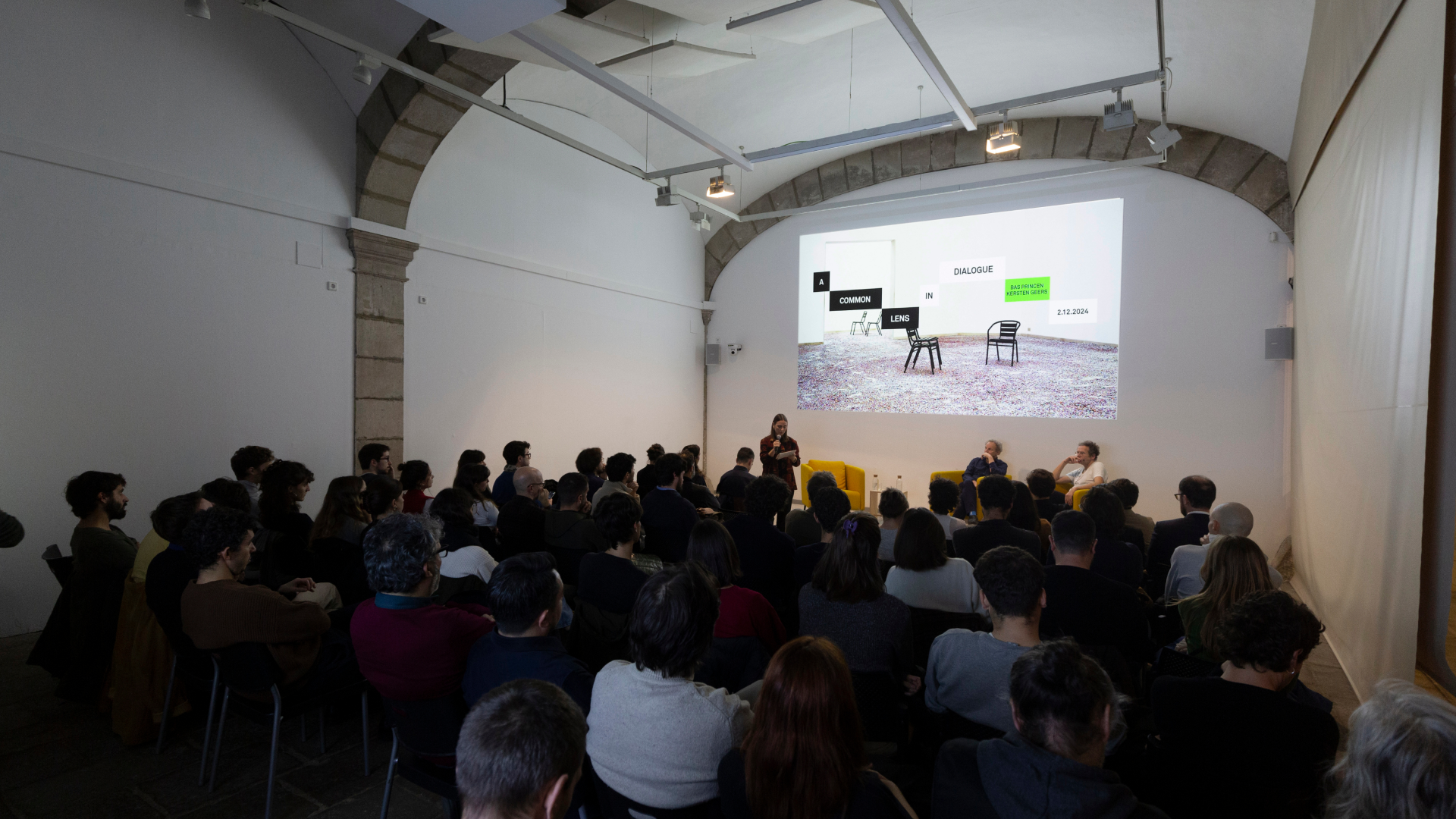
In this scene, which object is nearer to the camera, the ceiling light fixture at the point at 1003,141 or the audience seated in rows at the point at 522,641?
the audience seated in rows at the point at 522,641

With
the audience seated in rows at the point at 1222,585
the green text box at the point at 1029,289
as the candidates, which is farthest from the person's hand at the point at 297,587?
the green text box at the point at 1029,289

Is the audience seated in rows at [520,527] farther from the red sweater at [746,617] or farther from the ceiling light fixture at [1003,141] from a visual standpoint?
the ceiling light fixture at [1003,141]

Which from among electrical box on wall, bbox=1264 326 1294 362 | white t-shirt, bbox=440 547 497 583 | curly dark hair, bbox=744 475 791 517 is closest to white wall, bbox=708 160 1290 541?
electrical box on wall, bbox=1264 326 1294 362

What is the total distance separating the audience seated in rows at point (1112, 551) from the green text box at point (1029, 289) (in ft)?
17.4

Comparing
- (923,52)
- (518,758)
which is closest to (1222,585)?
(518,758)

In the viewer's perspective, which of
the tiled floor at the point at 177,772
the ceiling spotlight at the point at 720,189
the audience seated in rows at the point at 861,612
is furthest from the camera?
the ceiling spotlight at the point at 720,189

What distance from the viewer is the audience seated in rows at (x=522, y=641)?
6.24ft

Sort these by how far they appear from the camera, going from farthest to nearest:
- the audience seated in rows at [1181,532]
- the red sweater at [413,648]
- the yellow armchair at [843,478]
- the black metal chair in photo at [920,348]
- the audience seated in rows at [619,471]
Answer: the black metal chair in photo at [920,348]
the yellow armchair at [843,478]
the audience seated in rows at [619,471]
the audience seated in rows at [1181,532]
the red sweater at [413,648]

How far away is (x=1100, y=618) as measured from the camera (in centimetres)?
248

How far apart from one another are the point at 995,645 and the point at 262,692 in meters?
2.56

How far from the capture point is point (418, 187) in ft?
21.4

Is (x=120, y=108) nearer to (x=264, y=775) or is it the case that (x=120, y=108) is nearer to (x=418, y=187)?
(x=418, y=187)

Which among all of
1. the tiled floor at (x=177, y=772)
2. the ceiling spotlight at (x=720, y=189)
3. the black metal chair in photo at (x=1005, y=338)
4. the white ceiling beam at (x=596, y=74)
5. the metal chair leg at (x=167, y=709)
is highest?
the white ceiling beam at (x=596, y=74)

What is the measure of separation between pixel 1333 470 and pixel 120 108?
7837mm
